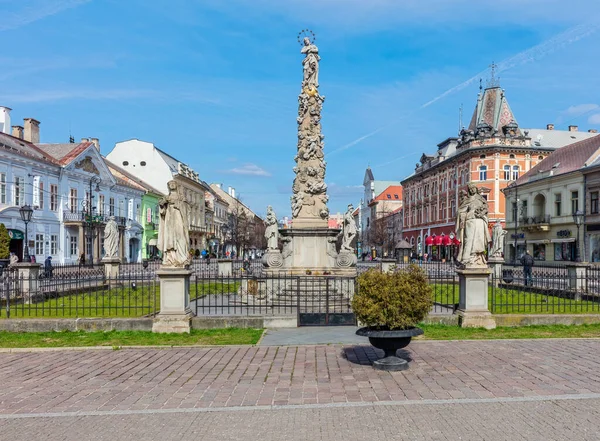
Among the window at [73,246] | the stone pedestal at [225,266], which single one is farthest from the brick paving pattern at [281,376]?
the window at [73,246]

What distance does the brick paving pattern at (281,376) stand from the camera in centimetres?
726

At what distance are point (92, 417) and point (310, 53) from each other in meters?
18.0

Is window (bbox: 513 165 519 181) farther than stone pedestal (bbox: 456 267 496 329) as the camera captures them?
Yes

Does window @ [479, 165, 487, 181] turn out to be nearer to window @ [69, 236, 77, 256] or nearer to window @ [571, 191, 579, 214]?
window @ [571, 191, 579, 214]

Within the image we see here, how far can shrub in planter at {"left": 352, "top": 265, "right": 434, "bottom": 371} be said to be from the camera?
27.5 ft

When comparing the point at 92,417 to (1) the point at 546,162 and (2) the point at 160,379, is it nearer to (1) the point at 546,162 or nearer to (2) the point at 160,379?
(2) the point at 160,379

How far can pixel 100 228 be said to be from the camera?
50938mm

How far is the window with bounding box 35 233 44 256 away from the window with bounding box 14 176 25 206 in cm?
329

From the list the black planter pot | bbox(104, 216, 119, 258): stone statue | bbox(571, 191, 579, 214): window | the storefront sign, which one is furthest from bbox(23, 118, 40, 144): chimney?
bbox(571, 191, 579, 214): window

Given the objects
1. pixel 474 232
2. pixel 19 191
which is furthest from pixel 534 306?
pixel 19 191

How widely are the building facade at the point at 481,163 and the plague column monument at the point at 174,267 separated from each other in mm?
47307

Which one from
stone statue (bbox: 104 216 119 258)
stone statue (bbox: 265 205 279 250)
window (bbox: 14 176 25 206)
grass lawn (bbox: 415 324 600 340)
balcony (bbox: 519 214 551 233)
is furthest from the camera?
balcony (bbox: 519 214 551 233)

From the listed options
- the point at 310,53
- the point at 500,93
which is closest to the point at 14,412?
the point at 310,53

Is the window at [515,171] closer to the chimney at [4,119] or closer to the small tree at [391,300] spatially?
the chimney at [4,119]
